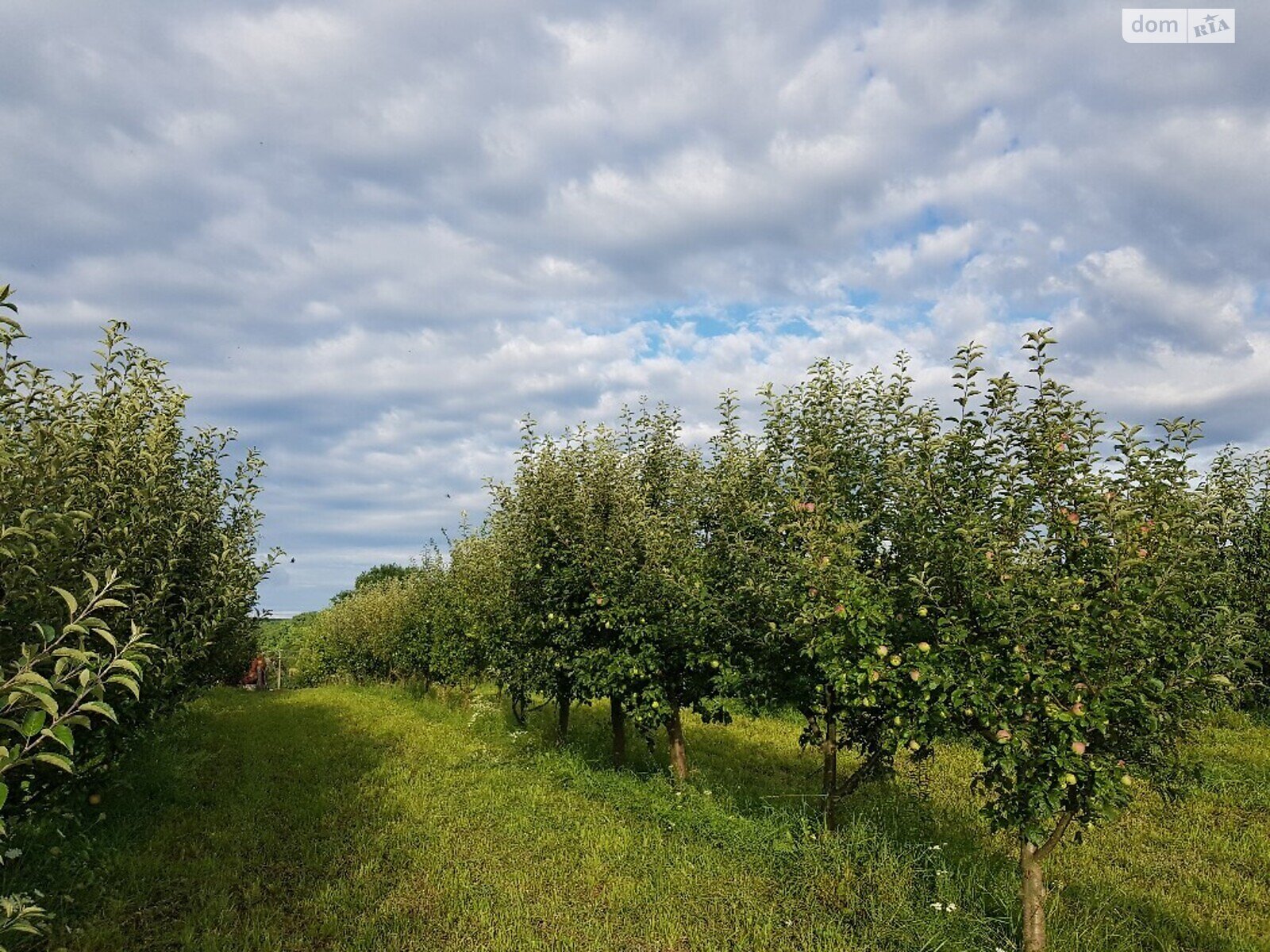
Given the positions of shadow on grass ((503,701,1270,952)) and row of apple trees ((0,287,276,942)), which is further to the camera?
shadow on grass ((503,701,1270,952))

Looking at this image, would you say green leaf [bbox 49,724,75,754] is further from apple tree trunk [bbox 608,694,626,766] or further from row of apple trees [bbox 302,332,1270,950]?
apple tree trunk [bbox 608,694,626,766]

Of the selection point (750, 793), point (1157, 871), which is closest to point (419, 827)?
point (750, 793)

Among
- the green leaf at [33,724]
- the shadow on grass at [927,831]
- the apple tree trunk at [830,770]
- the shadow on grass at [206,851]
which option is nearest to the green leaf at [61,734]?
the green leaf at [33,724]

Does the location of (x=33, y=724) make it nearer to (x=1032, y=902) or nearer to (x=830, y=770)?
(x=1032, y=902)

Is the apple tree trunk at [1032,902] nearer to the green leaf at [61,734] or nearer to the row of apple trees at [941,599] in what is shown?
the row of apple trees at [941,599]

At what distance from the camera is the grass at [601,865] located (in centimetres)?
745

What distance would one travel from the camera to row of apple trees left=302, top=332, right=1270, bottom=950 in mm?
6285

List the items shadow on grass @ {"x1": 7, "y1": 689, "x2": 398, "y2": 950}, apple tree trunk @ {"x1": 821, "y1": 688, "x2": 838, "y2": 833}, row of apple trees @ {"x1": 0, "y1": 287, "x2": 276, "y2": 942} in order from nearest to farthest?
1. row of apple trees @ {"x1": 0, "y1": 287, "x2": 276, "y2": 942}
2. shadow on grass @ {"x1": 7, "y1": 689, "x2": 398, "y2": 950}
3. apple tree trunk @ {"x1": 821, "y1": 688, "x2": 838, "y2": 833}

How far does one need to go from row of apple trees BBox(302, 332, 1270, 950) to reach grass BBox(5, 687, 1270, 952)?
1087 mm

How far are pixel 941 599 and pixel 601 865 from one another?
562cm

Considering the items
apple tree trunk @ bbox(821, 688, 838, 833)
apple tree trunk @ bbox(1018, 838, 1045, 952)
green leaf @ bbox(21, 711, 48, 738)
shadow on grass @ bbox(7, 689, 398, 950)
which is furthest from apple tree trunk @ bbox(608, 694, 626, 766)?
green leaf @ bbox(21, 711, 48, 738)

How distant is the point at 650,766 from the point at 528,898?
6.51 meters

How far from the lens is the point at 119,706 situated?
796 centimetres

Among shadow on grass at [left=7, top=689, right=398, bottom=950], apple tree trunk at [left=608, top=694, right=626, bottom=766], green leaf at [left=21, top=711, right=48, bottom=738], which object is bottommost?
shadow on grass at [left=7, top=689, right=398, bottom=950]
